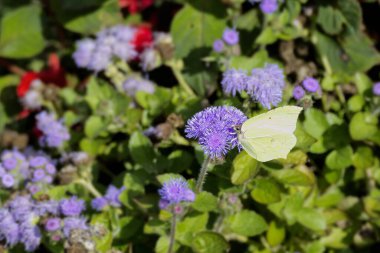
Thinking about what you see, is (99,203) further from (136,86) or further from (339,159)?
(339,159)

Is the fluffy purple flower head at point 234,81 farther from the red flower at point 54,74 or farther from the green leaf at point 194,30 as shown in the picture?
the red flower at point 54,74

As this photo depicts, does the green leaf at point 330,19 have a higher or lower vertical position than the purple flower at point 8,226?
higher

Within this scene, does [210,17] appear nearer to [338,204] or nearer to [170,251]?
[338,204]

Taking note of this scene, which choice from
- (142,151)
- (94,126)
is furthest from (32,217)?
(94,126)

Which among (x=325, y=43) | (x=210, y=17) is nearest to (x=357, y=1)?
(x=325, y=43)

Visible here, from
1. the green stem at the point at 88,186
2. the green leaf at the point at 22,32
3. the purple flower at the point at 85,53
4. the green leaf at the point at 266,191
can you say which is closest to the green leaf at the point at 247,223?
the green leaf at the point at 266,191

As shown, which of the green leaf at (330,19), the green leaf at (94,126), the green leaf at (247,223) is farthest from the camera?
the green leaf at (330,19)

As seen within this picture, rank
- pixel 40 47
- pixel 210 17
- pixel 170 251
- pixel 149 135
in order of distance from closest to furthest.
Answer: pixel 170 251
pixel 149 135
pixel 210 17
pixel 40 47
